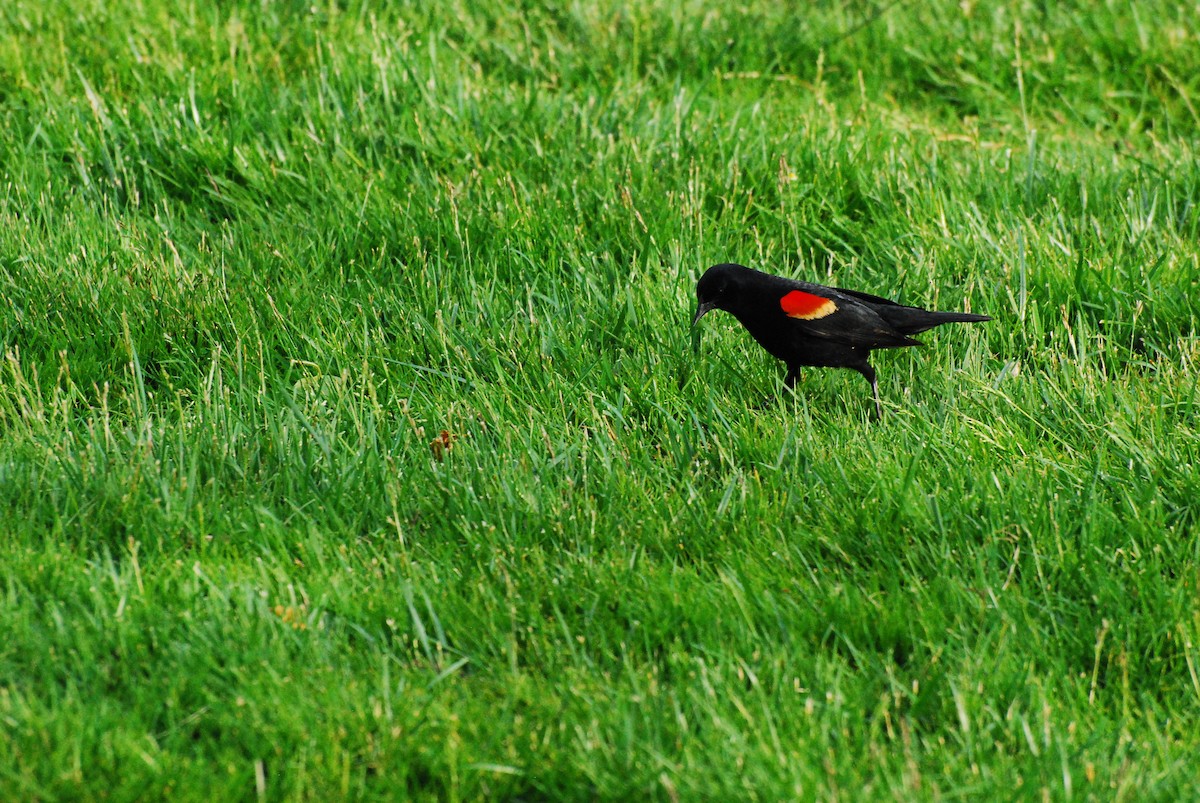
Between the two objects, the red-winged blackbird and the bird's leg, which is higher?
the red-winged blackbird

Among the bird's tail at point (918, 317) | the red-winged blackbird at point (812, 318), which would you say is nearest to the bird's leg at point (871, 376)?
the red-winged blackbird at point (812, 318)

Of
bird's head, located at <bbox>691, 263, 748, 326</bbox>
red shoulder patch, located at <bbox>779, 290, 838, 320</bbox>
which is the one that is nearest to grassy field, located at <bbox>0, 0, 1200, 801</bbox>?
bird's head, located at <bbox>691, 263, 748, 326</bbox>

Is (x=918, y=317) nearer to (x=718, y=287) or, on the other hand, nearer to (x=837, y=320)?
(x=837, y=320)

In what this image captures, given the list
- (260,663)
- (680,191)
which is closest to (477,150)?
(680,191)

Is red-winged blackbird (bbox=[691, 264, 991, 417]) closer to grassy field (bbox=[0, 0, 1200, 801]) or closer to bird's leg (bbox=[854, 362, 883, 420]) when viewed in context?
bird's leg (bbox=[854, 362, 883, 420])

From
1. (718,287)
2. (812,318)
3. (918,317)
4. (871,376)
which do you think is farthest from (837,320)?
(718,287)

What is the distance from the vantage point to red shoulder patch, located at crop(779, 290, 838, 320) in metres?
4.60

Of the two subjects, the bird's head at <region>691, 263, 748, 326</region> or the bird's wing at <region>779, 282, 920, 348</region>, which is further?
the bird's head at <region>691, 263, 748, 326</region>

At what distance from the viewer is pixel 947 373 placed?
15.3ft

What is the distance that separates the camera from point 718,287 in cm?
478

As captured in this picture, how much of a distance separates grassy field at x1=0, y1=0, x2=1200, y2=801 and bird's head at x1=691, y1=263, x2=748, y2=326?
17 centimetres

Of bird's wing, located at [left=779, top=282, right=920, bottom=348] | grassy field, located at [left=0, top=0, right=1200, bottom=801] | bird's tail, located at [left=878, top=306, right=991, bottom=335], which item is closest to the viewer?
grassy field, located at [left=0, top=0, right=1200, bottom=801]

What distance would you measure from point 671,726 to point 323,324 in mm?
2552

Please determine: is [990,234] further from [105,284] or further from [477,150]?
[105,284]
